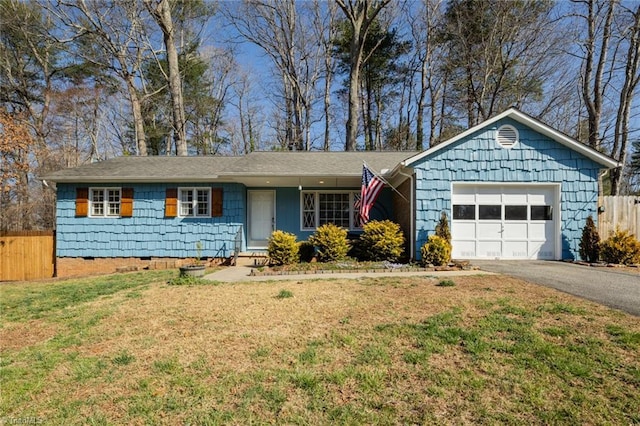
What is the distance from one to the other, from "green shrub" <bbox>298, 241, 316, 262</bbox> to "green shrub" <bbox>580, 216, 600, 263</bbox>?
761 cm

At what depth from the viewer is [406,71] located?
21984 mm

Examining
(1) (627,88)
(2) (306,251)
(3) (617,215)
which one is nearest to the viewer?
(3) (617,215)

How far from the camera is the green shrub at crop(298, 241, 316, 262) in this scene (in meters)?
9.82

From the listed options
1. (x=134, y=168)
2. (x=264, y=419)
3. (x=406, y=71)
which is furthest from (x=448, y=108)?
(x=264, y=419)

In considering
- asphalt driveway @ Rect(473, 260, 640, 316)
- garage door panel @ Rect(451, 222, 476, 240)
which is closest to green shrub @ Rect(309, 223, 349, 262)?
garage door panel @ Rect(451, 222, 476, 240)

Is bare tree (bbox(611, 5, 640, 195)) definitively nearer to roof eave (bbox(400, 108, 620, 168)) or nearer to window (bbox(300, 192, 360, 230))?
roof eave (bbox(400, 108, 620, 168))

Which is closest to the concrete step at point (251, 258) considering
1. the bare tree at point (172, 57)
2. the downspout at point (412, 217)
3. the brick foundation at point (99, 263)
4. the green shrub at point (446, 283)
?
the brick foundation at point (99, 263)

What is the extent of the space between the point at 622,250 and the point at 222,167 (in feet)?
40.5

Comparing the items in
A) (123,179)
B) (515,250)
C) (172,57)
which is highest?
(172,57)

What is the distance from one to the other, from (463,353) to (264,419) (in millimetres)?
2165

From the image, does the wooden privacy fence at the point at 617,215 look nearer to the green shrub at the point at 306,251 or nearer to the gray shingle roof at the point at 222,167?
the gray shingle roof at the point at 222,167

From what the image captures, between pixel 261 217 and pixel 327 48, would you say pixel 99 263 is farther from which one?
pixel 327 48

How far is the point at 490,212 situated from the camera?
30.8 feet

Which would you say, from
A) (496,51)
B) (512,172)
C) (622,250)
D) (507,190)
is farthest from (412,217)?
(496,51)
